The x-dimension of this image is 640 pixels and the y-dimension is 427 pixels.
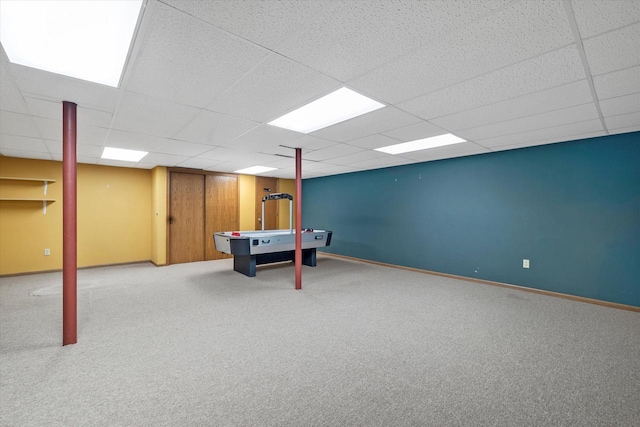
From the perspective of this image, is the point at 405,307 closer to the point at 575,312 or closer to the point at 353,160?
the point at 575,312

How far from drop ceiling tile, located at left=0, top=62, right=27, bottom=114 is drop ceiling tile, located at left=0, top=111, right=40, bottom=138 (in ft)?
0.68

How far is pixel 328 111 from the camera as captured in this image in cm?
303

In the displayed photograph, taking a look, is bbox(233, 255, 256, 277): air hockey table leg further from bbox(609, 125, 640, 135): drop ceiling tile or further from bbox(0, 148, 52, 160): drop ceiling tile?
bbox(609, 125, 640, 135): drop ceiling tile

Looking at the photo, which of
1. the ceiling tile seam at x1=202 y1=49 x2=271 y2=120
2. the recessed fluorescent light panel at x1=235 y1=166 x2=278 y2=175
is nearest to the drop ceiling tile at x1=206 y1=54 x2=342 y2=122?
the ceiling tile seam at x1=202 y1=49 x2=271 y2=120

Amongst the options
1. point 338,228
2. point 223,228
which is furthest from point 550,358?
point 223,228

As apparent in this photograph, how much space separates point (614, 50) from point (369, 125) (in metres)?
2.04

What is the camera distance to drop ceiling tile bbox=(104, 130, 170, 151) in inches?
151

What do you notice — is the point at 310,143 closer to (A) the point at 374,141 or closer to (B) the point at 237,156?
(A) the point at 374,141

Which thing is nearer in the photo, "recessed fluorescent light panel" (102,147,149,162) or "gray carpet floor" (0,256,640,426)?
"gray carpet floor" (0,256,640,426)

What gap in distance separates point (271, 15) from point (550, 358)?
3.33 metres

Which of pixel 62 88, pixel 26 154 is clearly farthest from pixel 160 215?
pixel 62 88

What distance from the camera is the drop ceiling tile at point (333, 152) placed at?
4.52m

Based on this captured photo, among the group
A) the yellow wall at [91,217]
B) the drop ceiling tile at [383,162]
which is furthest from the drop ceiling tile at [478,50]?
the yellow wall at [91,217]

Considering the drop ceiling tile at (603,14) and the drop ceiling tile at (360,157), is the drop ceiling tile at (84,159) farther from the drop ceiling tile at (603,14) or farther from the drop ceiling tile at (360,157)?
the drop ceiling tile at (603,14)
